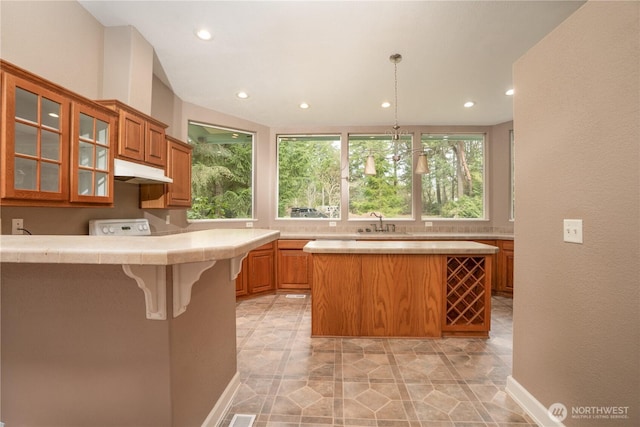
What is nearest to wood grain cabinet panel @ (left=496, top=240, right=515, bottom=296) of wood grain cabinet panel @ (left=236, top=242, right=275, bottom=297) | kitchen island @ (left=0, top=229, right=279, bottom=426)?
wood grain cabinet panel @ (left=236, top=242, right=275, bottom=297)

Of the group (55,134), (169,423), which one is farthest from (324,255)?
(55,134)

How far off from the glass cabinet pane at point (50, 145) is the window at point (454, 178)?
15.3 ft

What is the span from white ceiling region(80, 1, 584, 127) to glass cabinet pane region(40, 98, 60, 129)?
1114mm

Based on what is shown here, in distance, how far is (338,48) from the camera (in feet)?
8.79

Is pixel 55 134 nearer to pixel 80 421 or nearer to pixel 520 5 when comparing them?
pixel 80 421

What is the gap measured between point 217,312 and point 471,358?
209 cm

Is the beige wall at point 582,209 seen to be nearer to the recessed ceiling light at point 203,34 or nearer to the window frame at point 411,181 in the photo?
the recessed ceiling light at point 203,34

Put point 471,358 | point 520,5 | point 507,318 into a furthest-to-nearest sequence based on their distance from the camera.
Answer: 1. point 507,318
2. point 471,358
3. point 520,5

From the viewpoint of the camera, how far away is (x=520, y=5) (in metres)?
2.14

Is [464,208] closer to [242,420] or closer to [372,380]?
[372,380]

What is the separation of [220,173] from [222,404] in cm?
337

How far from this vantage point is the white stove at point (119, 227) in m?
2.23

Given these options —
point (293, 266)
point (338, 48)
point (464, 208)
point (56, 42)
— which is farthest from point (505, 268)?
point (56, 42)

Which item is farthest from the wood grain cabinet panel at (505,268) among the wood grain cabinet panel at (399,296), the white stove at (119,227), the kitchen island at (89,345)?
the white stove at (119,227)
